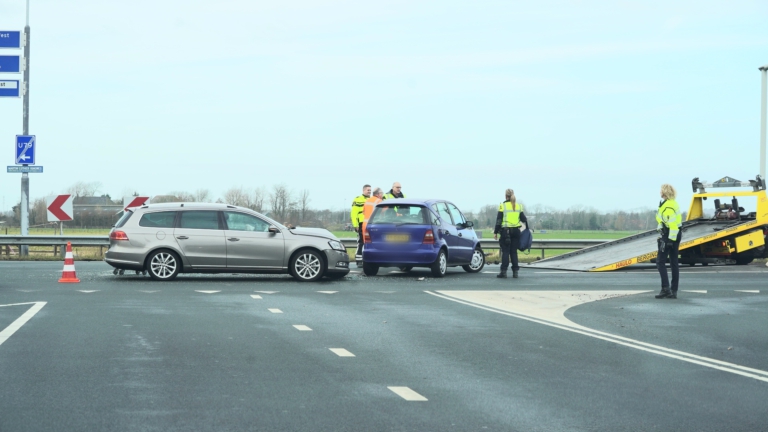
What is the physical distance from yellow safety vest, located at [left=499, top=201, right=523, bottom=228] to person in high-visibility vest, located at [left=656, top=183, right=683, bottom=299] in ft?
16.6

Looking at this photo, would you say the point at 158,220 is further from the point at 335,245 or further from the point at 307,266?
the point at 335,245

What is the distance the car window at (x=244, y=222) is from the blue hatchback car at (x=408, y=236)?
8.03 ft

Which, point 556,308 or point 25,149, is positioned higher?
point 25,149

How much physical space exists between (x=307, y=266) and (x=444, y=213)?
11.8 feet

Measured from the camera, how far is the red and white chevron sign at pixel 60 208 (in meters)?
26.8

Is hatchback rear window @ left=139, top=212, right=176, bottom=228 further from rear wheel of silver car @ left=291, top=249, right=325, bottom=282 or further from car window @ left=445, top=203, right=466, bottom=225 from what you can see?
car window @ left=445, top=203, right=466, bottom=225

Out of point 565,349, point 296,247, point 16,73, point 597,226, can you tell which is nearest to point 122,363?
point 565,349

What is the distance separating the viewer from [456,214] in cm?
2112

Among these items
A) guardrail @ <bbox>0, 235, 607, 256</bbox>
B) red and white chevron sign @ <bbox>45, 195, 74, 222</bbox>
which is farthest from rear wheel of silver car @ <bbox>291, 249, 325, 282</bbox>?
red and white chevron sign @ <bbox>45, 195, 74, 222</bbox>

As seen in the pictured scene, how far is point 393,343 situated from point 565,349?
1.71 m

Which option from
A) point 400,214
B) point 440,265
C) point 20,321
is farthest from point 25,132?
point 20,321

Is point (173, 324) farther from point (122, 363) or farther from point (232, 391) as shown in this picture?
point (232, 391)

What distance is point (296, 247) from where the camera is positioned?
18250 mm

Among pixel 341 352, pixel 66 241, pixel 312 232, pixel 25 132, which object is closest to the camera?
pixel 341 352
